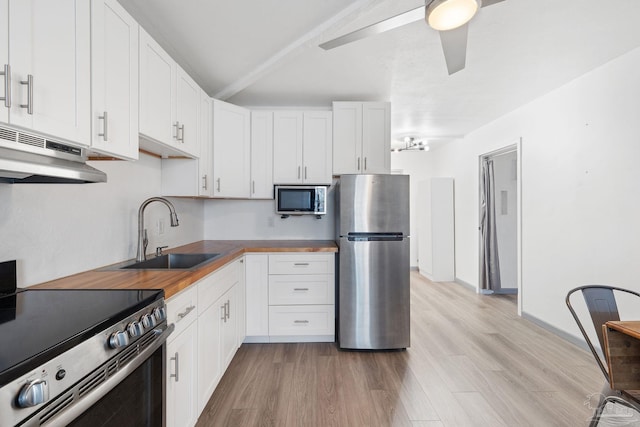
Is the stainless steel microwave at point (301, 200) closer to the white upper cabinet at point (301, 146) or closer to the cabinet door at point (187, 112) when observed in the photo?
the white upper cabinet at point (301, 146)

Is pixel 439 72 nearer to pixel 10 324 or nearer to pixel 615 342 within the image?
pixel 615 342

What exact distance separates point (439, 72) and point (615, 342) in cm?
231

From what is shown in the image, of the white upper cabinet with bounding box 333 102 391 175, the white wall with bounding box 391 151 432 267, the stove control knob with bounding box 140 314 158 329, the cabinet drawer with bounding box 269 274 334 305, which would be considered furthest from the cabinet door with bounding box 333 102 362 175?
the white wall with bounding box 391 151 432 267

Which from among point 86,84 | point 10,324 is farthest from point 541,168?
point 10,324

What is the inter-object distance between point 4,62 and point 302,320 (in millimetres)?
2547

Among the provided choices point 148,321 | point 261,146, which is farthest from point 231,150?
point 148,321

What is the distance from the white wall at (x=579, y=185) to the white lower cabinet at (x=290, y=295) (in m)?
2.29

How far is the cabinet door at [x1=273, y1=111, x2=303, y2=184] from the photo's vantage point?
315cm

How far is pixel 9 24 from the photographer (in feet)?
2.97

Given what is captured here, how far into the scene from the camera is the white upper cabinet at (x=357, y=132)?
3.15 m

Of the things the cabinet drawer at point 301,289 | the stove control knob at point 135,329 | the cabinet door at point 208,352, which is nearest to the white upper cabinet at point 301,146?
the cabinet drawer at point 301,289

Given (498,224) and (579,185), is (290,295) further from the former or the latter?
(498,224)

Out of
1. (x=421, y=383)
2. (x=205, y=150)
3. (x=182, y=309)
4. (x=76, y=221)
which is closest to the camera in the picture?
(x=182, y=309)

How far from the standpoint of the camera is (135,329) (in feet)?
3.34
